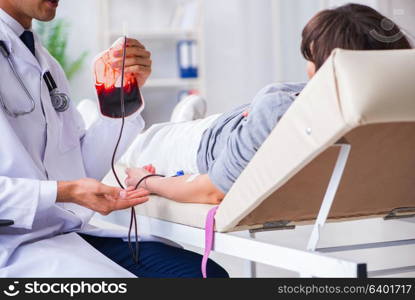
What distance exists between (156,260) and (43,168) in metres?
0.34

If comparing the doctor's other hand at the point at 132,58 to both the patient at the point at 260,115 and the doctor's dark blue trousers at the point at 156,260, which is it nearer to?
the patient at the point at 260,115

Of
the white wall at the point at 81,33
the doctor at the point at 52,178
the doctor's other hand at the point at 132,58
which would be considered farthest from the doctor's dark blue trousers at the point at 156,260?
the white wall at the point at 81,33

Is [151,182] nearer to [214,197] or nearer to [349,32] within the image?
[214,197]

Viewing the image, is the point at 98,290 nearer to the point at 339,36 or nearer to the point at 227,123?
the point at 227,123

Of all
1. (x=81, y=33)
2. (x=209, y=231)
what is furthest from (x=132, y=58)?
(x=81, y=33)

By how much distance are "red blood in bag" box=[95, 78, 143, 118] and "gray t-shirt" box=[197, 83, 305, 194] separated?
0.23 meters

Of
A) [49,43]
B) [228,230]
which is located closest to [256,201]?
[228,230]

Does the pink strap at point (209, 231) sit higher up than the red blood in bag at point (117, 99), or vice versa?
the red blood in bag at point (117, 99)

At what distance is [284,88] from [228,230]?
359 mm

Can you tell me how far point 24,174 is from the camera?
58.9 inches

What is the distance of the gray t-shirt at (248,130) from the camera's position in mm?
1384

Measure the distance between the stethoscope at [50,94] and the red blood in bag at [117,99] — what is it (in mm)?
118

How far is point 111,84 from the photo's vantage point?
1.60 meters

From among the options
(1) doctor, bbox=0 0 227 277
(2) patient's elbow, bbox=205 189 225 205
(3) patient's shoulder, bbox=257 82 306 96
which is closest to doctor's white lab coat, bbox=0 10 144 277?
(1) doctor, bbox=0 0 227 277
